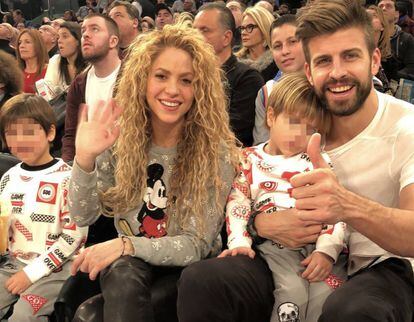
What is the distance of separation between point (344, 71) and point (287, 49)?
165 cm

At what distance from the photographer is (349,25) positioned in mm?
1890

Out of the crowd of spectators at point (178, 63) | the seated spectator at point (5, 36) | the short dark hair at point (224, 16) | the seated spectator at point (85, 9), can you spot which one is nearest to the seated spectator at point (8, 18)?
the seated spectator at point (85, 9)

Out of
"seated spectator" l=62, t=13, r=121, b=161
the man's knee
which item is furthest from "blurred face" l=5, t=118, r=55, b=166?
the man's knee

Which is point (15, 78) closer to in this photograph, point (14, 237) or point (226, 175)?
point (14, 237)

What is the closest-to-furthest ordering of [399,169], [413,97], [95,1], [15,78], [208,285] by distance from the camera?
[208,285] → [399,169] → [15,78] → [413,97] → [95,1]

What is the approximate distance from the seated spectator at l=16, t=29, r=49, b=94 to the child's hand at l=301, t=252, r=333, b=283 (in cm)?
404

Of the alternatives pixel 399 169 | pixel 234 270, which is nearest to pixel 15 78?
pixel 234 270

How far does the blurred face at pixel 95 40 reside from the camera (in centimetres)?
404

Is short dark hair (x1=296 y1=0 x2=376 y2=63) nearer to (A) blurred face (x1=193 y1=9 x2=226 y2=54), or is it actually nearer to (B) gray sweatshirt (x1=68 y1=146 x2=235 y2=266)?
(B) gray sweatshirt (x1=68 y1=146 x2=235 y2=266)

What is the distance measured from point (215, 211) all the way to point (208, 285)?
387mm

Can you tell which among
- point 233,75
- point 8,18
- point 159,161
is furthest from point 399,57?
point 8,18

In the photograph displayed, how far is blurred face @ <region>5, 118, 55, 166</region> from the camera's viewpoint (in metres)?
2.28

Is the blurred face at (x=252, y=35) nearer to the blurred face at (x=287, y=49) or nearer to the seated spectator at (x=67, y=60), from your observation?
the blurred face at (x=287, y=49)

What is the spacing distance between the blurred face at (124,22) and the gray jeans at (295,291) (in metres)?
3.59
